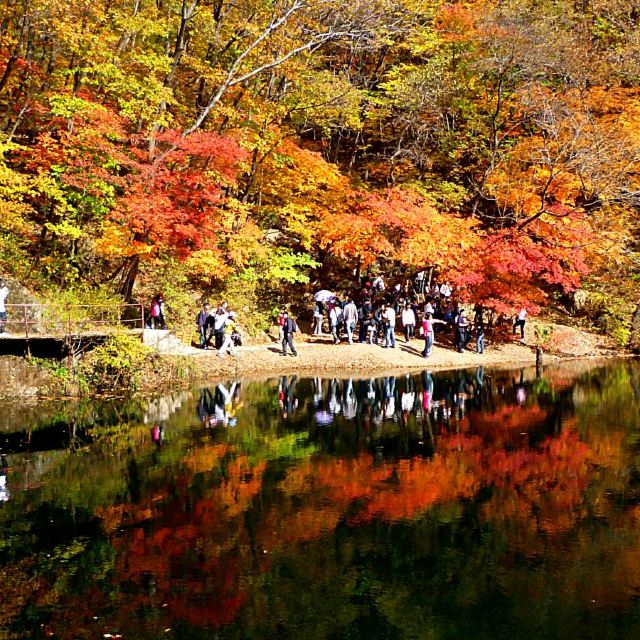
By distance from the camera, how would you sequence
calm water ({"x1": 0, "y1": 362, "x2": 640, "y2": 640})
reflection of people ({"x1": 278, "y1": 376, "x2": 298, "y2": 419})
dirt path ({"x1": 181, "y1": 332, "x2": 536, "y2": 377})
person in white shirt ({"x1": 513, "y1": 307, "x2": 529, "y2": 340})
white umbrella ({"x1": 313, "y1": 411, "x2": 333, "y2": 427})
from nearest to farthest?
calm water ({"x1": 0, "y1": 362, "x2": 640, "y2": 640}) < white umbrella ({"x1": 313, "y1": 411, "x2": 333, "y2": 427}) < reflection of people ({"x1": 278, "y1": 376, "x2": 298, "y2": 419}) < dirt path ({"x1": 181, "y1": 332, "x2": 536, "y2": 377}) < person in white shirt ({"x1": 513, "y1": 307, "x2": 529, "y2": 340})

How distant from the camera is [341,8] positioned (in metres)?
23.9

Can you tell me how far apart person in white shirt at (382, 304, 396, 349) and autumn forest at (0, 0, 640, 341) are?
242 cm

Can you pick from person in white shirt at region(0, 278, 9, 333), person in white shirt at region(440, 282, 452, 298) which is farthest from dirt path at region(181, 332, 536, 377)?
person in white shirt at region(0, 278, 9, 333)

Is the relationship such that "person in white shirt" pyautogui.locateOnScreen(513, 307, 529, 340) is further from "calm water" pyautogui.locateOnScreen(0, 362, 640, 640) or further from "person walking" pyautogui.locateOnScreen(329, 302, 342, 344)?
"calm water" pyautogui.locateOnScreen(0, 362, 640, 640)

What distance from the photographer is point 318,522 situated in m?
9.98

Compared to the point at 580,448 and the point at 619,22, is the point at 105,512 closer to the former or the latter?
the point at 580,448

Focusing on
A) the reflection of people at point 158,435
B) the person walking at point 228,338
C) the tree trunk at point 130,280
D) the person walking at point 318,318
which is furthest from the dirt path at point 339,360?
the reflection of people at point 158,435

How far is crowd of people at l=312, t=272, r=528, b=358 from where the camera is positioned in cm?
2681

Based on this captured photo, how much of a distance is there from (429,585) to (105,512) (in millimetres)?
5121

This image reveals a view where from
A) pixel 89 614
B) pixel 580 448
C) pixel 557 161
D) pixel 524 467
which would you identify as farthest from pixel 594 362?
pixel 89 614

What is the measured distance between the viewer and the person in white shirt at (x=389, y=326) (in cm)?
2636

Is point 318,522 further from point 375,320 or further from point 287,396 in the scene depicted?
point 375,320

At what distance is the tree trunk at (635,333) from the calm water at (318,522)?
47.2ft

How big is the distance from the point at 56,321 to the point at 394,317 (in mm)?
12410
